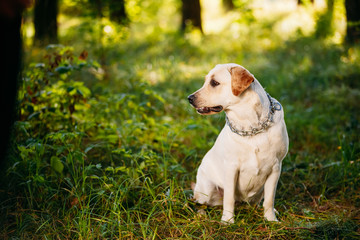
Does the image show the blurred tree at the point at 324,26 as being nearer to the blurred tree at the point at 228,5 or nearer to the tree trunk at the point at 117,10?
the tree trunk at the point at 117,10

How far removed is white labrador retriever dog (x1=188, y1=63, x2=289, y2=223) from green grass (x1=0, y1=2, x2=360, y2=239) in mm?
319

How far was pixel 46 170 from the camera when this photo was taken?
353cm

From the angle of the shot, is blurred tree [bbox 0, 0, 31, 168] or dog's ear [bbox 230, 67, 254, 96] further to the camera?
dog's ear [bbox 230, 67, 254, 96]

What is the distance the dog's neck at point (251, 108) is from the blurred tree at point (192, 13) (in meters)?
8.10

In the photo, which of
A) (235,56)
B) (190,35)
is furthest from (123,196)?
(190,35)

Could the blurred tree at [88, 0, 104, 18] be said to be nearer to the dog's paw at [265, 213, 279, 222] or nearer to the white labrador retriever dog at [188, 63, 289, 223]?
the white labrador retriever dog at [188, 63, 289, 223]

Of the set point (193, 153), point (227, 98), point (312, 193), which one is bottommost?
point (312, 193)

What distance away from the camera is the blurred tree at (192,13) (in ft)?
34.4

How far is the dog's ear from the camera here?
2.67 meters

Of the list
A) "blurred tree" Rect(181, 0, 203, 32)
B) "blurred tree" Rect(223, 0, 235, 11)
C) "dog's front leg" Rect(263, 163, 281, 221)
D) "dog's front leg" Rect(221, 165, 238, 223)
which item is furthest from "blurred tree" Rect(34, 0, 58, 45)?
"blurred tree" Rect(223, 0, 235, 11)

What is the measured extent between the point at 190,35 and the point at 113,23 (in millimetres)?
2960

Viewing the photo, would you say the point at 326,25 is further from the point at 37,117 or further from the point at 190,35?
the point at 37,117

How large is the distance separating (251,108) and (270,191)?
73 centimetres

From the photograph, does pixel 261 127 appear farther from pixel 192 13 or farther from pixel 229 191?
pixel 192 13
